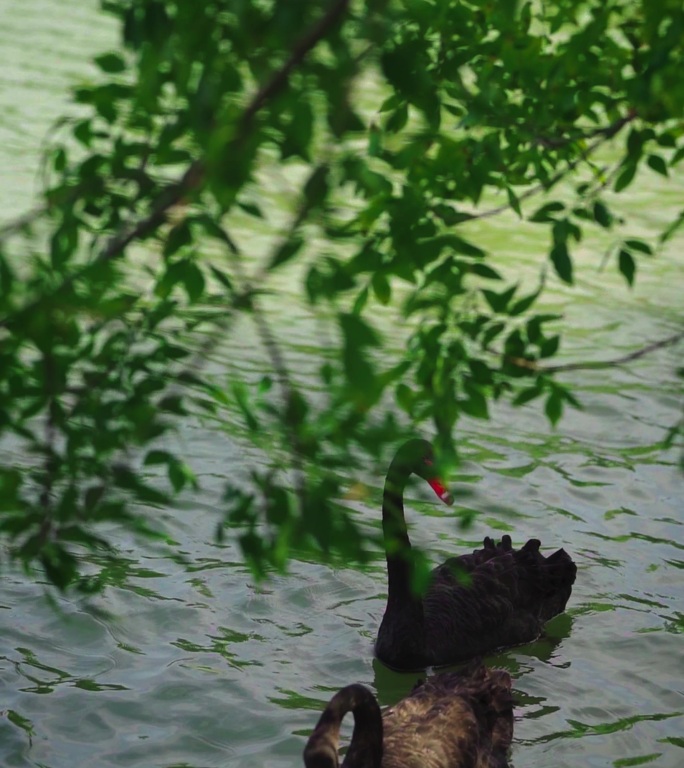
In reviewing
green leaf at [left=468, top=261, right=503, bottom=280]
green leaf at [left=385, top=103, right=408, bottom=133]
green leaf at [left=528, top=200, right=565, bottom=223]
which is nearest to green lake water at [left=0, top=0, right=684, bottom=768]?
green leaf at [left=528, top=200, right=565, bottom=223]

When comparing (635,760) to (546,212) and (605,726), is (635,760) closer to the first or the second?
(605,726)

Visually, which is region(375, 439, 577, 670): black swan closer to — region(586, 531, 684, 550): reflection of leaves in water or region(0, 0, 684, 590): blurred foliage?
region(586, 531, 684, 550): reflection of leaves in water

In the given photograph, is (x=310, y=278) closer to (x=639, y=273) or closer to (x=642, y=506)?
(x=642, y=506)

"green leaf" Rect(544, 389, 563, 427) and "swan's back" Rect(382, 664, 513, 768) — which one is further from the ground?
"green leaf" Rect(544, 389, 563, 427)

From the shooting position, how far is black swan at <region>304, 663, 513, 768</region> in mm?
4711

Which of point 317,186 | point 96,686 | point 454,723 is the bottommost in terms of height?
point 96,686

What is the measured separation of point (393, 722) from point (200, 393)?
3833mm

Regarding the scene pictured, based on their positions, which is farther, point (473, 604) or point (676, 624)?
point (676, 624)

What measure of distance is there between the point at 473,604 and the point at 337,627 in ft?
2.13

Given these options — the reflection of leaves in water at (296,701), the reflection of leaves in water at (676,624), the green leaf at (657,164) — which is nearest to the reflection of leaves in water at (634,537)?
the reflection of leaves in water at (676,624)

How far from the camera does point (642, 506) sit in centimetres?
795

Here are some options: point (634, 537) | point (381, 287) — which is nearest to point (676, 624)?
point (634, 537)

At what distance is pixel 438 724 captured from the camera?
5234 millimetres

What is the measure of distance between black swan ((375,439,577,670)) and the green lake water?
131 mm
